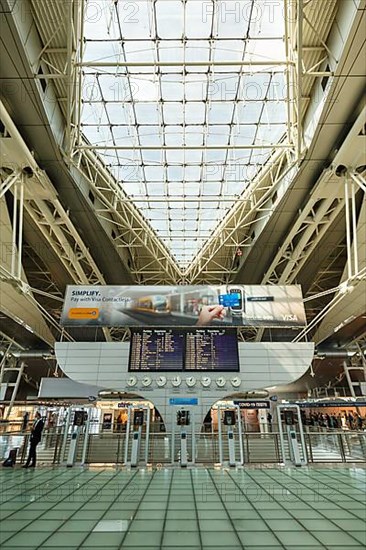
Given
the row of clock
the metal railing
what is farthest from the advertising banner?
the metal railing

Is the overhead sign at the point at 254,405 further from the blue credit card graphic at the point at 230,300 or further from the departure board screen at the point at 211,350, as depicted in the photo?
the blue credit card graphic at the point at 230,300

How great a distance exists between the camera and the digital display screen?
48.1ft

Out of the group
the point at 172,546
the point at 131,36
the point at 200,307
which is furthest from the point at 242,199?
the point at 172,546

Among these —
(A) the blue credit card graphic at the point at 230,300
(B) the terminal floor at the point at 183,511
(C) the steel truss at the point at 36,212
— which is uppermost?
(C) the steel truss at the point at 36,212

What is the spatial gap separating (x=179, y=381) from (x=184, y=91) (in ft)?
34.8

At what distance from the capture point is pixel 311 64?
10.5 meters

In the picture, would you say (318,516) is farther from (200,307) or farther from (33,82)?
(33,82)

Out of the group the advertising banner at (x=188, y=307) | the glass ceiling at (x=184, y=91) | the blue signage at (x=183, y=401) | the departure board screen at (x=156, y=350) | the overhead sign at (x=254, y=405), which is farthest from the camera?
the overhead sign at (x=254, y=405)

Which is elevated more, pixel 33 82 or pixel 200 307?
pixel 33 82

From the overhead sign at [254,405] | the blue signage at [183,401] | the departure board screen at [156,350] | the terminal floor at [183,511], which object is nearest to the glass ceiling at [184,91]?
the departure board screen at [156,350]

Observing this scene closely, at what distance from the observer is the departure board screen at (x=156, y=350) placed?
1474 centimetres

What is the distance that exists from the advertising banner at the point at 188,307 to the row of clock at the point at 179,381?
259cm

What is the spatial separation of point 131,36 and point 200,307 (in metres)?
8.84

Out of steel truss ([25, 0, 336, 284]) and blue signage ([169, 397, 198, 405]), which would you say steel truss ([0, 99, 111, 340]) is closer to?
steel truss ([25, 0, 336, 284])
